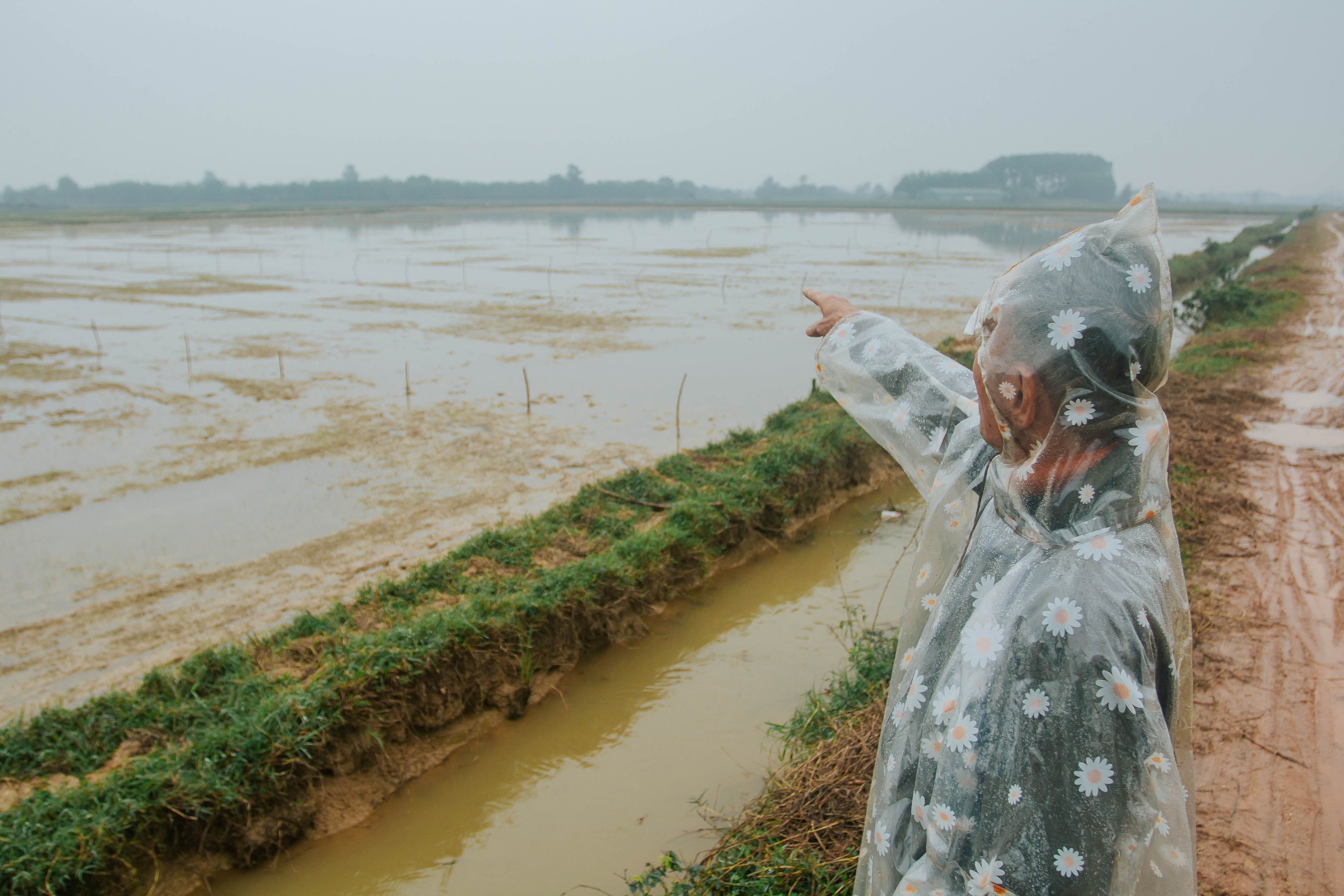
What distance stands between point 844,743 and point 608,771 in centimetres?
121

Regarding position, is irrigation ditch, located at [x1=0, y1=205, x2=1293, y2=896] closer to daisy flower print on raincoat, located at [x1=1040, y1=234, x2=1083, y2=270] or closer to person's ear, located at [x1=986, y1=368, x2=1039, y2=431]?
person's ear, located at [x1=986, y1=368, x2=1039, y2=431]

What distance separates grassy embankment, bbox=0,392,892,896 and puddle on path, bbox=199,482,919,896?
0.18 metres

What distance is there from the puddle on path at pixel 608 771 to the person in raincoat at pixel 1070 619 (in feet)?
8.06

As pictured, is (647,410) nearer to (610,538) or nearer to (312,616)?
(610,538)

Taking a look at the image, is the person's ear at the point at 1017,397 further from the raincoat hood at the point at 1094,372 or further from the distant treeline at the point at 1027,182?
the distant treeline at the point at 1027,182

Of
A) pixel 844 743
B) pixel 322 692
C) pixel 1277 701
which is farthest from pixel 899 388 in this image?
pixel 1277 701

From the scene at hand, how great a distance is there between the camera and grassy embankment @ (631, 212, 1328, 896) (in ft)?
8.02

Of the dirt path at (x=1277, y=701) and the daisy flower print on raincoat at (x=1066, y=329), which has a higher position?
the daisy flower print on raincoat at (x=1066, y=329)

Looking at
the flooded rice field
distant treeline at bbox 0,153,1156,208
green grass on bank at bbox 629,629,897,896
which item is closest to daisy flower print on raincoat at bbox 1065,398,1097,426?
green grass on bank at bbox 629,629,897,896

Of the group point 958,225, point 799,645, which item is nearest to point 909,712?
point 799,645

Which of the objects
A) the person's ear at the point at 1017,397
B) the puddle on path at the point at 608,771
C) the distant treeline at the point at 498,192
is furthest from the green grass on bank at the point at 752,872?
the distant treeline at the point at 498,192

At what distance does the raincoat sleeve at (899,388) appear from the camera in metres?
1.30

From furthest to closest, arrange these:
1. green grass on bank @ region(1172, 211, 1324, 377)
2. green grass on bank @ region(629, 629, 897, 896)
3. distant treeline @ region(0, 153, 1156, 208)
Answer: distant treeline @ region(0, 153, 1156, 208)
green grass on bank @ region(1172, 211, 1324, 377)
green grass on bank @ region(629, 629, 897, 896)

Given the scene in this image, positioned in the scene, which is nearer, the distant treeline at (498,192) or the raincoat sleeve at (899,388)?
the raincoat sleeve at (899,388)
